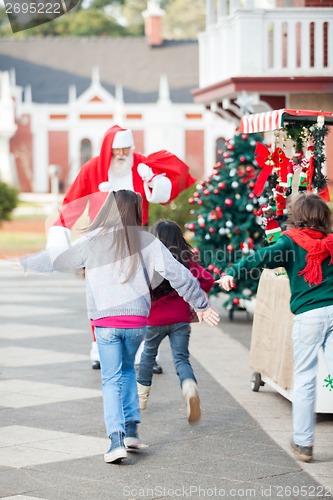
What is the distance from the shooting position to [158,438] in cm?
624

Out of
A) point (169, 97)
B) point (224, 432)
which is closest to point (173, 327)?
point (224, 432)

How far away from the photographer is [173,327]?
6.59 meters

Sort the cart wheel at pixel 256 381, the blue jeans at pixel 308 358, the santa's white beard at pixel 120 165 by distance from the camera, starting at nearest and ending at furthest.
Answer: the blue jeans at pixel 308 358 → the cart wheel at pixel 256 381 → the santa's white beard at pixel 120 165

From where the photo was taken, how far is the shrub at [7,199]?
96.7 feet

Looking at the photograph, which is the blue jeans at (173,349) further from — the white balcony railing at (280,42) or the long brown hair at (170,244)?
the white balcony railing at (280,42)

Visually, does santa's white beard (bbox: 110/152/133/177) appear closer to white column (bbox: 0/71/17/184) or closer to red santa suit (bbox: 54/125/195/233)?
red santa suit (bbox: 54/125/195/233)

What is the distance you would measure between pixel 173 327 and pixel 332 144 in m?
4.69

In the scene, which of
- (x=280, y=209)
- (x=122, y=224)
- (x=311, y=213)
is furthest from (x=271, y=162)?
(x=122, y=224)

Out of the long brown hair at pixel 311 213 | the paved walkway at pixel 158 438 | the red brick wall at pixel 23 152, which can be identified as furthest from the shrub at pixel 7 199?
the red brick wall at pixel 23 152

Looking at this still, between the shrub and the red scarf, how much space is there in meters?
24.4

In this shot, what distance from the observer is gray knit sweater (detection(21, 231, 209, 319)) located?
18.5ft

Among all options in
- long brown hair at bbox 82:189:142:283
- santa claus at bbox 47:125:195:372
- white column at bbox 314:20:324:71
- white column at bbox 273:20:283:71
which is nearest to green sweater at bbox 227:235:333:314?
long brown hair at bbox 82:189:142:283

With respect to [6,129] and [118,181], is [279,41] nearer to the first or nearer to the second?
[118,181]

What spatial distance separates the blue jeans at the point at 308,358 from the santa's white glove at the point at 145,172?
2.67 m
